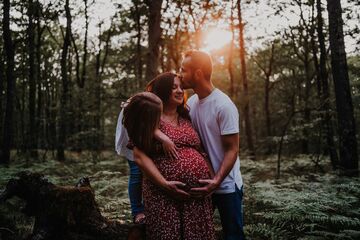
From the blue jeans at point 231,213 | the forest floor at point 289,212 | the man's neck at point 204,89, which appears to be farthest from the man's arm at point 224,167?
the forest floor at point 289,212

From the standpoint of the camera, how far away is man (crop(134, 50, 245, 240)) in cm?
313

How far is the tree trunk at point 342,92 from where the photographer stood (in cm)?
855

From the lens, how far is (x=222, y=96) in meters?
3.30

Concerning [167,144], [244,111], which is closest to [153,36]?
[167,144]

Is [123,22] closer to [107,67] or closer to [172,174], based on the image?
[107,67]

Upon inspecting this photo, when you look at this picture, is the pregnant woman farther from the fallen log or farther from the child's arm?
the fallen log

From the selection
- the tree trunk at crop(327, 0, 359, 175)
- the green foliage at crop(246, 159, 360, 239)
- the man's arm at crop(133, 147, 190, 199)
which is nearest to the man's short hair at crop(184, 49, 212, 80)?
the man's arm at crop(133, 147, 190, 199)

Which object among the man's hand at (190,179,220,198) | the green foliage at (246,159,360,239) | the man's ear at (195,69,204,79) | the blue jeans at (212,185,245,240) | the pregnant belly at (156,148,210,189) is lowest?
the green foliage at (246,159,360,239)

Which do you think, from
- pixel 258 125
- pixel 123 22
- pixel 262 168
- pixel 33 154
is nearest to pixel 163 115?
pixel 262 168

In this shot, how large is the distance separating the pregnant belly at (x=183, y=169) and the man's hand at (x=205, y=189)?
6cm

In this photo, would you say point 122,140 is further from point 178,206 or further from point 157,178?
point 178,206

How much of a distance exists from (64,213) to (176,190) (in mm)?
1458

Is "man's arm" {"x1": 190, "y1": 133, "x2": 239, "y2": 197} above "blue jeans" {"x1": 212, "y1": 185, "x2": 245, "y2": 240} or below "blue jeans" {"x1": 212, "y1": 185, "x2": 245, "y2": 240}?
above

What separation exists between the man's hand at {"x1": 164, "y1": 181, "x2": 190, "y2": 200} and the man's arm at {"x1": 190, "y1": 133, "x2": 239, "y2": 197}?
0.08 m
